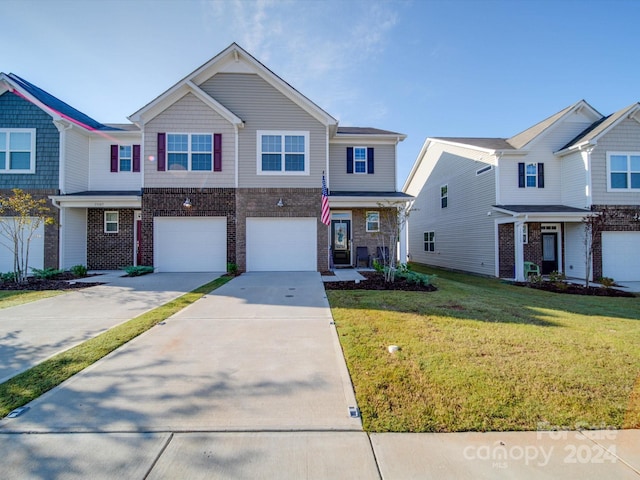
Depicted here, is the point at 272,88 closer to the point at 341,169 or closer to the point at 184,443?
the point at 341,169

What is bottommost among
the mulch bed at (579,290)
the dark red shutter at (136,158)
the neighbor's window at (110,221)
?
the mulch bed at (579,290)

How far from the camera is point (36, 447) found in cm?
249

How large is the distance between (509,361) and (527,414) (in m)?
1.22

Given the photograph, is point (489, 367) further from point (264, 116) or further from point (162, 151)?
point (162, 151)

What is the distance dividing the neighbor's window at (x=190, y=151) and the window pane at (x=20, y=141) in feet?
19.7

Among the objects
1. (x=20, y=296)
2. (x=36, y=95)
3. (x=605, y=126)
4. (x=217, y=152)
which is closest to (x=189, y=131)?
(x=217, y=152)

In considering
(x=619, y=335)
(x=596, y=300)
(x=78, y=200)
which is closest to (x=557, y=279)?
(x=596, y=300)

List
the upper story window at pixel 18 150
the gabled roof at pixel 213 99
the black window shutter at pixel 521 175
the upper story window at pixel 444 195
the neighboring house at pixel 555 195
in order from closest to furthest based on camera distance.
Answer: the gabled roof at pixel 213 99, the upper story window at pixel 18 150, the neighboring house at pixel 555 195, the black window shutter at pixel 521 175, the upper story window at pixel 444 195

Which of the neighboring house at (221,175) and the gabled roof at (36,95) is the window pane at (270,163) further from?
the gabled roof at (36,95)

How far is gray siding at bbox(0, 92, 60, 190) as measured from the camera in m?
12.9

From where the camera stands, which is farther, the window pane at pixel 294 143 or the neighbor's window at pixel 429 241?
the neighbor's window at pixel 429 241

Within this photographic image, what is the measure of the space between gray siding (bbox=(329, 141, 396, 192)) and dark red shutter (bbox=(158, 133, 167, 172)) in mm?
7291

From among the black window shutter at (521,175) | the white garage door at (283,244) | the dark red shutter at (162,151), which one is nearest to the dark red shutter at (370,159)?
the white garage door at (283,244)

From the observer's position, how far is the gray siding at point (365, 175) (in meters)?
15.1
